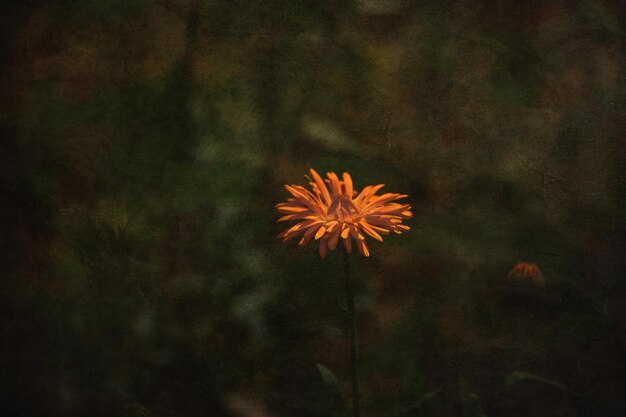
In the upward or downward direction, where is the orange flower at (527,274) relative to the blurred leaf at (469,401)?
upward

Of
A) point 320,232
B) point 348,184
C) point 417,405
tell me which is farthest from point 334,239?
point 417,405

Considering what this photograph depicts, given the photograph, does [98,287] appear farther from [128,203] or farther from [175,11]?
[175,11]

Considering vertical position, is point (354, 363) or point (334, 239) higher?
point (334, 239)

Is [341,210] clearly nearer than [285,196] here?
Yes

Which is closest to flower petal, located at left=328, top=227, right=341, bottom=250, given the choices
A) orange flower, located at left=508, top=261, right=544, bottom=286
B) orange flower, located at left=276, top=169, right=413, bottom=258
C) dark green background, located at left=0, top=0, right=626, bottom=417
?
orange flower, located at left=276, top=169, right=413, bottom=258

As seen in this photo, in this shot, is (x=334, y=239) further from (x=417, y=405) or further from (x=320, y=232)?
(x=417, y=405)

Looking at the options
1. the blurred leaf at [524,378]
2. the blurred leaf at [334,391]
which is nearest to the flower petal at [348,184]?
the blurred leaf at [334,391]

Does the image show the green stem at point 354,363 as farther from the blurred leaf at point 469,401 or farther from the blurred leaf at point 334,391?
the blurred leaf at point 469,401
